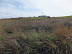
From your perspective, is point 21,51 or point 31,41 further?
point 31,41

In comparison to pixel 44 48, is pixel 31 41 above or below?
above

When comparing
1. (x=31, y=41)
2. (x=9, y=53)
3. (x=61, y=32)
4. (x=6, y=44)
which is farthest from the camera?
(x=61, y=32)

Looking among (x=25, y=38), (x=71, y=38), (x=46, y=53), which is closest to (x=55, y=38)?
(x=71, y=38)

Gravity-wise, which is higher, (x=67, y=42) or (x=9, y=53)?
(x=67, y=42)

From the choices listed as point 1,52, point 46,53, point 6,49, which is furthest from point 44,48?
point 1,52

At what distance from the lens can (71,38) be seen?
2516mm

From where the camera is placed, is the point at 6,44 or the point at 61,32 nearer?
the point at 6,44

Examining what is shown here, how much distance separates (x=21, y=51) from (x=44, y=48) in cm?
79

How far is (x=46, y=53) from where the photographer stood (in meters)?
2.36

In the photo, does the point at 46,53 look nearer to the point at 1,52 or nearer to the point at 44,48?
the point at 44,48

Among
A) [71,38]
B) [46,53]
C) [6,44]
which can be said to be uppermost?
[71,38]

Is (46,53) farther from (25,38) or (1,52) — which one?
(1,52)

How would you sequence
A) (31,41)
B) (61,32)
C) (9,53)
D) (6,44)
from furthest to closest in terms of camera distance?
(61,32) < (31,41) < (6,44) < (9,53)

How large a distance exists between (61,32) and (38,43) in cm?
112
